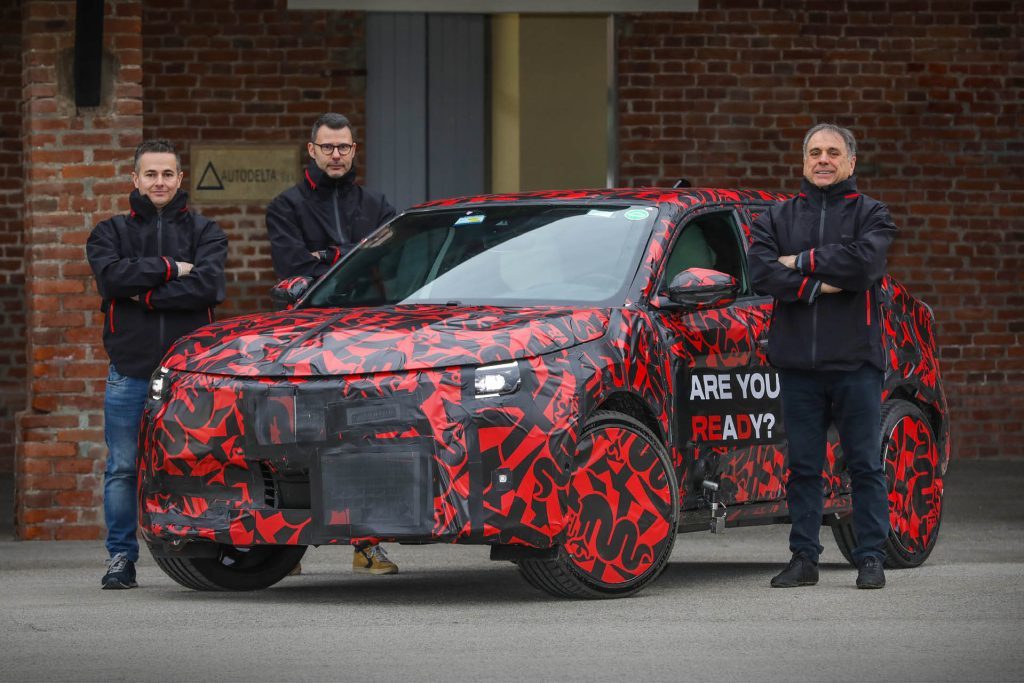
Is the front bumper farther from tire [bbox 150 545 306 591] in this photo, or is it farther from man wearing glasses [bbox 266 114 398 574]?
man wearing glasses [bbox 266 114 398 574]

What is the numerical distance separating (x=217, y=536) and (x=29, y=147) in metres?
4.48

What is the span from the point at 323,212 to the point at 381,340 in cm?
238

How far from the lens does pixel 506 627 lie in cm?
752

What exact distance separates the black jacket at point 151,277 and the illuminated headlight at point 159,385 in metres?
0.78

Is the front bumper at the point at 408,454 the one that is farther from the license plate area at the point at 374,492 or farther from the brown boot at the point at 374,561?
the brown boot at the point at 374,561

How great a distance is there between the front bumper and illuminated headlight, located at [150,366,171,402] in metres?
0.41

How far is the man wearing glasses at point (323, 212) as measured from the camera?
10047 millimetres

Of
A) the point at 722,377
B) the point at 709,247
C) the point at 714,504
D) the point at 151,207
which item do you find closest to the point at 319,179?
the point at 151,207

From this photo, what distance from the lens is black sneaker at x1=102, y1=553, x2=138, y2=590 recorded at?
9141 millimetres

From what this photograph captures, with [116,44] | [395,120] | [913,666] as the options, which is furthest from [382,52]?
[913,666]

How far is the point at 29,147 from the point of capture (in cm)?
1177

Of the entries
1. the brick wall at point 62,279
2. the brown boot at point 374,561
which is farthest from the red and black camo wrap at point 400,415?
the brick wall at point 62,279

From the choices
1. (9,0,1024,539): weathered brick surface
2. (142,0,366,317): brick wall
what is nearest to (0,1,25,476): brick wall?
(9,0,1024,539): weathered brick surface

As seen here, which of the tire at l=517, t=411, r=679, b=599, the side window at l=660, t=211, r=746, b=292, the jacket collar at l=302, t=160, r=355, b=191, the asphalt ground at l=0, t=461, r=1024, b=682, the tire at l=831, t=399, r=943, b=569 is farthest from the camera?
the jacket collar at l=302, t=160, r=355, b=191
